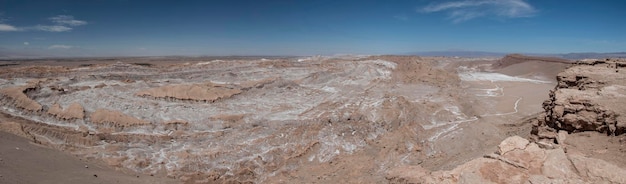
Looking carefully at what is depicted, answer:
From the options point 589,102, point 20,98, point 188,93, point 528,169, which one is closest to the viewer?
point 528,169

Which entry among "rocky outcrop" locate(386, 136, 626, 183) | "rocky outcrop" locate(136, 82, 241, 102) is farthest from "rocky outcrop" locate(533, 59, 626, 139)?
"rocky outcrop" locate(136, 82, 241, 102)

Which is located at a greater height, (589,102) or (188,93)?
(589,102)

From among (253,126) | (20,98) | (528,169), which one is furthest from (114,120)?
(528,169)

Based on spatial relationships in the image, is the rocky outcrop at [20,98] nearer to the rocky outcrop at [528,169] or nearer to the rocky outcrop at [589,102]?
the rocky outcrop at [528,169]

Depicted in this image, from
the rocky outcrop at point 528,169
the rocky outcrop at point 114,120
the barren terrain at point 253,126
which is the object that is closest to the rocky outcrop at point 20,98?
the barren terrain at point 253,126

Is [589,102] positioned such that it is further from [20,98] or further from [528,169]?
[20,98]

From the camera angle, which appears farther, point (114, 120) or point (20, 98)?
point (20, 98)
